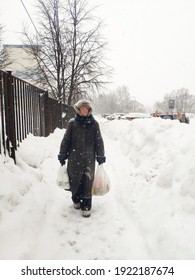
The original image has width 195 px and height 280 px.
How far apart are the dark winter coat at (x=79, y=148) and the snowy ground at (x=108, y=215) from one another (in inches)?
25.7

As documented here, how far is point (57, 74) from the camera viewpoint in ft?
64.0

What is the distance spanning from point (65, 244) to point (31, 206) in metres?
0.86

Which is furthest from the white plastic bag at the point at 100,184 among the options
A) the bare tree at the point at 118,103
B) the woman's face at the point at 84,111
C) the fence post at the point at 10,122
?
the bare tree at the point at 118,103

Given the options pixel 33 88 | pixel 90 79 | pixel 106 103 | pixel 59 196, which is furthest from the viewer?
pixel 106 103

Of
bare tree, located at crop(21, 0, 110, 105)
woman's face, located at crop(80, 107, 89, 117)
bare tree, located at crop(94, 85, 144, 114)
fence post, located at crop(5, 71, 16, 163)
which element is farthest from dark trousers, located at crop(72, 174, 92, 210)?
bare tree, located at crop(94, 85, 144, 114)

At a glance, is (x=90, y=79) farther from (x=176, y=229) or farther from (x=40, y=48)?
(x=176, y=229)

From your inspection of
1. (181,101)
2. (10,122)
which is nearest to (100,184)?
(10,122)

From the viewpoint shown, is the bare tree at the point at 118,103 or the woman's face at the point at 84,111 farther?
the bare tree at the point at 118,103

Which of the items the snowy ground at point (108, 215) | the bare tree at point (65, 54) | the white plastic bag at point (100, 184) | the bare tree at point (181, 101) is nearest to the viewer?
the snowy ground at point (108, 215)

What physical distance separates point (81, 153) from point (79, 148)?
3.4 inches

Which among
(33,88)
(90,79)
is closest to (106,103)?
(90,79)

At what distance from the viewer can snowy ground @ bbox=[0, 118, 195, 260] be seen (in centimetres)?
308

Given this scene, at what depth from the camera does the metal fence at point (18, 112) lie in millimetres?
4227

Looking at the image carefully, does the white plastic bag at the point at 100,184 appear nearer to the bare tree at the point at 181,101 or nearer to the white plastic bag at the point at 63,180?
the white plastic bag at the point at 63,180
